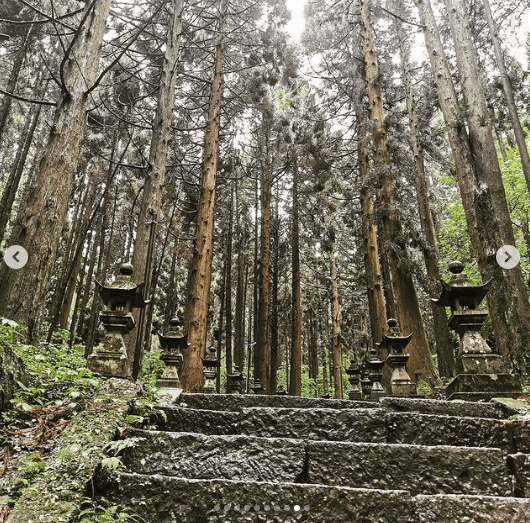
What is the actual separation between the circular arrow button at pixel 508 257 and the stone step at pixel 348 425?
176 inches

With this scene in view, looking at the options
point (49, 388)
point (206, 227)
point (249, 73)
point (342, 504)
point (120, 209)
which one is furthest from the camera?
point (120, 209)

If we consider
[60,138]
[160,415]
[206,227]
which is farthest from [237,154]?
[160,415]

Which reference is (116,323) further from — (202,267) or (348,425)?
(202,267)

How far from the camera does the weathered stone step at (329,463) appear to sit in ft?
9.07

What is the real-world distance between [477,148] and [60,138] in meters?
7.70

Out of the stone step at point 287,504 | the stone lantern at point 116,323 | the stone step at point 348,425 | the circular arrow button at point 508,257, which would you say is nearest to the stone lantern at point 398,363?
the circular arrow button at point 508,257

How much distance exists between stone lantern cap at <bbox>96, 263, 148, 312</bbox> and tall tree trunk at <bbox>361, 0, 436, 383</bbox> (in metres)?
6.79

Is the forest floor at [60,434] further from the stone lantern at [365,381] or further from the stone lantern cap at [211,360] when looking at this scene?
the stone lantern at [365,381]

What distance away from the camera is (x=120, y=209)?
23656mm

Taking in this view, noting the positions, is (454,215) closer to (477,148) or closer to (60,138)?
(477,148)

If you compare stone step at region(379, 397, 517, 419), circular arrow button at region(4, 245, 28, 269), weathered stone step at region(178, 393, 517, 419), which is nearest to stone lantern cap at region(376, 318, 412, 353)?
weathered stone step at region(178, 393, 517, 419)

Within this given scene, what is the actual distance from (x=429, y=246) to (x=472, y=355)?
7017 mm

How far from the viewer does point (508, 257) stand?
274 inches

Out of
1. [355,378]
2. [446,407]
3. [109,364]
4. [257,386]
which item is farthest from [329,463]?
[355,378]
